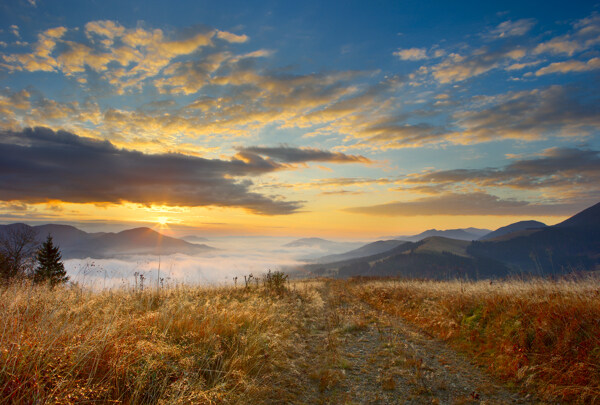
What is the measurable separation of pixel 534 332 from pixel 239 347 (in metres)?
8.17

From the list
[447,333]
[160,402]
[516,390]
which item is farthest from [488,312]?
[160,402]

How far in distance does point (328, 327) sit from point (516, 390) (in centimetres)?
731

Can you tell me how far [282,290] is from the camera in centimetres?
1880

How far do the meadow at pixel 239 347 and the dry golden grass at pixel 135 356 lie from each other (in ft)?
0.10

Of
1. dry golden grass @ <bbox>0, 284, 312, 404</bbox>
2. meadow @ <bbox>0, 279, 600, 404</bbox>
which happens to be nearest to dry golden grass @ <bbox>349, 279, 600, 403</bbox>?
meadow @ <bbox>0, 279, 600, 404</bbox>

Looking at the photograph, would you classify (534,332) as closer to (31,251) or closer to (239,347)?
(239,347)

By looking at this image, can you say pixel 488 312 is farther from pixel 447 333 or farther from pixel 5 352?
pixel 5 352

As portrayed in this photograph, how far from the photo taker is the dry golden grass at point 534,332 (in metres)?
6.04

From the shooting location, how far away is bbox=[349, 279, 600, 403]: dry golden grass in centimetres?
604

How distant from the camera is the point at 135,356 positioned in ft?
15.3

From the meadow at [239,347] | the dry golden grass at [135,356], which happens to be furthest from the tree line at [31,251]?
the dry golden grass at [135,356]

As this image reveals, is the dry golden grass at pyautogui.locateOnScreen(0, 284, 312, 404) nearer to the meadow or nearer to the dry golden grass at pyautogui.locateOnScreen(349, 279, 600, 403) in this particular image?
the meadow

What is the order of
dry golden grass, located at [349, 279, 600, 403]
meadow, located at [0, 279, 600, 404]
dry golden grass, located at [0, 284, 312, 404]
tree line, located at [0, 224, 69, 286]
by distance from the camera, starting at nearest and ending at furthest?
dry golden grass, located at [0, 284, 312, 404] → meadow, located at [0, 279, 600, 404] → dry golden grass, located at [349, 279, 600, 403] → tree line, located at [0, 224, 69, 286]

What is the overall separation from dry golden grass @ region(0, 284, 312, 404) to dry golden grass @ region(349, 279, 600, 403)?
Result: 5774mm
